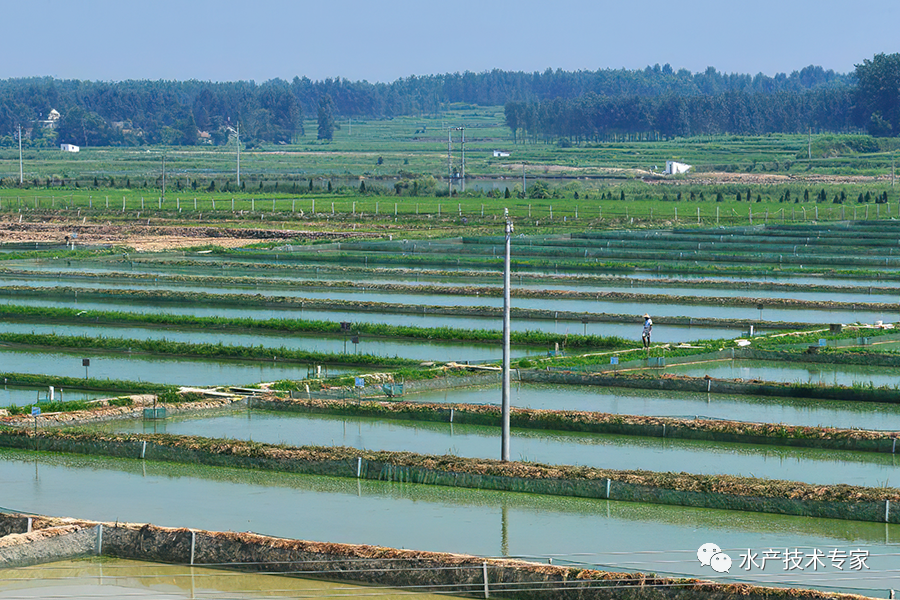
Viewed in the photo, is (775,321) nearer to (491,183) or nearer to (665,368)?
(665,368)

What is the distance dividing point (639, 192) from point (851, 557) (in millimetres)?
72481

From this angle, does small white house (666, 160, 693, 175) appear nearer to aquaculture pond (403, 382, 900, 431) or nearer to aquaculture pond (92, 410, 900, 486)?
aquaculture pond (403, 382, 900, 431)

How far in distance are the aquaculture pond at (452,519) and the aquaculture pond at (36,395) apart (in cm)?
484

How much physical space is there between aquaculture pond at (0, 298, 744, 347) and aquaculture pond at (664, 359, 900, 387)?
2.45 metres

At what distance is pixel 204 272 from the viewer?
42.8m

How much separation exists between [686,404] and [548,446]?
3953mm

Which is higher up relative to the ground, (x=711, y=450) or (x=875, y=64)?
(x=875, y=64)

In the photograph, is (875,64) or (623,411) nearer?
(623,411)

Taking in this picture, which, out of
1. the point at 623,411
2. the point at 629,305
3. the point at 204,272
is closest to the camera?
the point at 623,411

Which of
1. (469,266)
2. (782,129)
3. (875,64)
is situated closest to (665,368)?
(469,266)

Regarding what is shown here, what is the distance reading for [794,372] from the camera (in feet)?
82.3

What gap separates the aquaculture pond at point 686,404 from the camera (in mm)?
20703

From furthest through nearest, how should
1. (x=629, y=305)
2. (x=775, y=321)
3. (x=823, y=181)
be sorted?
(x=823, y=181) → (x=629, y=305) → (x=775, y=321)

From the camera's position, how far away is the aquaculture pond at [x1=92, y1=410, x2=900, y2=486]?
1755 cm
